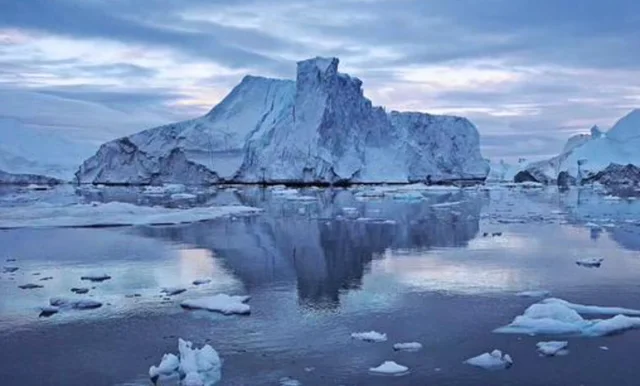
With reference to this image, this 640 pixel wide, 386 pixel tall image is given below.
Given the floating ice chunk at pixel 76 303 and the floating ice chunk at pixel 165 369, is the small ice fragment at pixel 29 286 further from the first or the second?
the floating ice chunk at pixel 165 369

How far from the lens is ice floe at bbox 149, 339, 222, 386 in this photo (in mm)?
4254

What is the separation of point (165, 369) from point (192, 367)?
18cm

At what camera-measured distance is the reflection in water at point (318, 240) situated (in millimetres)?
7922

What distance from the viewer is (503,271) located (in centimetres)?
831

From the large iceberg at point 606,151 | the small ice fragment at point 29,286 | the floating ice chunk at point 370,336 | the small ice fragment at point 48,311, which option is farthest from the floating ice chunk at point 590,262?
the large iceberg at point 606,151

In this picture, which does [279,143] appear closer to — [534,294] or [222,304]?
[534,294]

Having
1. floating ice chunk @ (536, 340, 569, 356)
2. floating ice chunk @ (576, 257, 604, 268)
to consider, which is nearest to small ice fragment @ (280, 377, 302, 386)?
floating ice chunk @ (536, 340, 569, 356)

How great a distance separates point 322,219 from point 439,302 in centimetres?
956

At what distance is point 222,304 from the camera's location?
247 inches

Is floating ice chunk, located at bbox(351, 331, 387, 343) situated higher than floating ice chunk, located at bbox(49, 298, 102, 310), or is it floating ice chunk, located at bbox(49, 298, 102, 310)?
floating ice chunk, located at bbox(49, 298, 102, 310)

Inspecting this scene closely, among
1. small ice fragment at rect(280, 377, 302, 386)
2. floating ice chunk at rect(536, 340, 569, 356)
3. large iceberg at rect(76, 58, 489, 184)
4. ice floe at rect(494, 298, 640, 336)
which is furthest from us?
large iceberg at rect(76, 58, 489, 184)

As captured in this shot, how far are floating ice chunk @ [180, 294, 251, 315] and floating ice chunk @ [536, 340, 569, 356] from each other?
2.41m

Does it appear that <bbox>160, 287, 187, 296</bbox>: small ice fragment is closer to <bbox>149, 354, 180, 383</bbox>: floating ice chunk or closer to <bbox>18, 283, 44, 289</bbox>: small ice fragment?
<bbox>18, 283, 44, 289</bbox>: small ice fragment

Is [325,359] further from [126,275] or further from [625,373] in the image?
[126,275]
